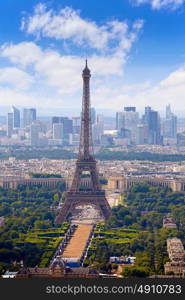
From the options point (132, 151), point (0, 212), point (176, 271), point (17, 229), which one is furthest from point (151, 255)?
point (132, 151)

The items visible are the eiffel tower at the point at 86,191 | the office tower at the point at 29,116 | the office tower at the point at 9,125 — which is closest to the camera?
the eiffel tower at the point at 86,191

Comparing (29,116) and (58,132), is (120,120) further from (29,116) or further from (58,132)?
(29,116)

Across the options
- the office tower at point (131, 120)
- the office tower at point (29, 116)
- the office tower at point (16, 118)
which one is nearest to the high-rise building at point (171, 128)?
the office tower at point (131, 120)

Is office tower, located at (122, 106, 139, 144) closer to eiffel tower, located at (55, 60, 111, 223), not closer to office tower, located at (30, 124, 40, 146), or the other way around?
office tower, located at (30, 124, 40, 146)

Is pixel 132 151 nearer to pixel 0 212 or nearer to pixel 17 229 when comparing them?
pixel 0 212

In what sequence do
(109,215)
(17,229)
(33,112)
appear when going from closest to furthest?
(17,229) → (109,215) → (33,112)

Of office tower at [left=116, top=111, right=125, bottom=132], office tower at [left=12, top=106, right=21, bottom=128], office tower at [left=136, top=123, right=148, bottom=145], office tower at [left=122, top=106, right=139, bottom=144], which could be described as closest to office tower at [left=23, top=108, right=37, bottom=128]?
office tower at [left=12, top=106, right=21, bottom=128]

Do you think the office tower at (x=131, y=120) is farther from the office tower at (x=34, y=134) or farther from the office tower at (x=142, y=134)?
the office tower at (x=34, y=134)

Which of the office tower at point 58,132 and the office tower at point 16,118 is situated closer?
the office tower at point 58,132

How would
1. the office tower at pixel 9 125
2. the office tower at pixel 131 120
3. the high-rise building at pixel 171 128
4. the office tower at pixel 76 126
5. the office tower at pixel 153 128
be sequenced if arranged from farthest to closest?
the office tower at pixel 9 125 < the high-rise building at pixel 171 128 < the office tower at pixel 131 120 < the office tower at pixel 76 126 < the office tower at pixel 153 128

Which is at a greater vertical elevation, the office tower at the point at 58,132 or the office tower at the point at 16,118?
the office tower at the point at 16,118

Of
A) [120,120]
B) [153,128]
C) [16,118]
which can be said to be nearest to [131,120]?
[120,120]
